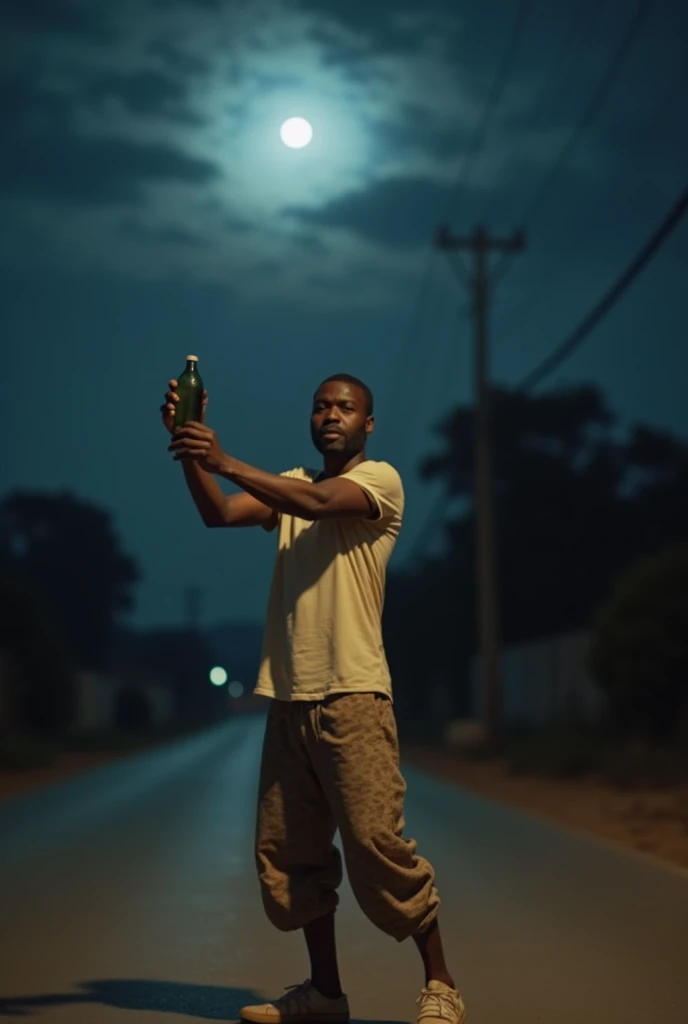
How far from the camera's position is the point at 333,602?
17.4 feet

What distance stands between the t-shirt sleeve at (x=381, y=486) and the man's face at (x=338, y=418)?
0.31 feet

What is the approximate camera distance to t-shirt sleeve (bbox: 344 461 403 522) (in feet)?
17.5

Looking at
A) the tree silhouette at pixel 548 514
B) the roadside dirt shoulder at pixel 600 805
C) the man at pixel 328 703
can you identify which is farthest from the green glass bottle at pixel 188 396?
the tree silhouette at pixel 548 514

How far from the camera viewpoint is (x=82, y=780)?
2336 cm

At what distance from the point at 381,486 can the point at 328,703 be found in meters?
0.73

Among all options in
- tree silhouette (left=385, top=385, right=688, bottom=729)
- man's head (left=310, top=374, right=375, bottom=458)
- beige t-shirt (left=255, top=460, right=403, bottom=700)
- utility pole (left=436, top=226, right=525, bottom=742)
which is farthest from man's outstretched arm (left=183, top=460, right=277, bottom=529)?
tree silhouette (left=385, top=385, right=688, bottom=729)

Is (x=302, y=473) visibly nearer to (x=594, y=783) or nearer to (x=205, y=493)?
(x=205, y=493)

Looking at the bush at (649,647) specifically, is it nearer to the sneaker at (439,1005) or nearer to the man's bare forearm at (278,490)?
the sneaker at (439,1005)

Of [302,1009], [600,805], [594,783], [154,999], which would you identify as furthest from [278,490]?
[594,783]

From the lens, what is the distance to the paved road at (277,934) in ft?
20.4

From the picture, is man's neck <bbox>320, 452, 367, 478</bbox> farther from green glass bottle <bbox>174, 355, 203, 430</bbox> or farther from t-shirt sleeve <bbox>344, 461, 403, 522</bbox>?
green glass bottle <bbox>174, 355, 203, 430</bbox>

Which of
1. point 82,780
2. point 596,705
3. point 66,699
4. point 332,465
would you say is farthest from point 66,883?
point 66,699

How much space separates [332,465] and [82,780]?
18557 millimetres

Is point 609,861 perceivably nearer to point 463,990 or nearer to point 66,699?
point 463,990
